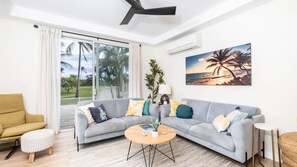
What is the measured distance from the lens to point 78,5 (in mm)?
2811

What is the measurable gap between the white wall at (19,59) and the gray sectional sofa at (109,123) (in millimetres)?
1259

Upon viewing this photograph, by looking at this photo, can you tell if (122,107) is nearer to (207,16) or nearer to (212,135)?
(212,135)

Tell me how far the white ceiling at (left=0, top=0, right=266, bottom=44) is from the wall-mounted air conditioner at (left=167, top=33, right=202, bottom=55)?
214 millimetres

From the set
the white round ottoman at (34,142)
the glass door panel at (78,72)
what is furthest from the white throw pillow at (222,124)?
the glass door panel at (78,72)

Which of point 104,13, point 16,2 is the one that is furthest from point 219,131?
point 16,2

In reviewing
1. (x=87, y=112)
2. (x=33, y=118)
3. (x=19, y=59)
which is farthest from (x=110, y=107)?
(x=19, y=59)

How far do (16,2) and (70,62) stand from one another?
5.47 ft

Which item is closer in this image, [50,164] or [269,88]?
[50,164]

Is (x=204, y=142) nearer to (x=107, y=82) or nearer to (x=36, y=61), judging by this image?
(x=107, y=82)

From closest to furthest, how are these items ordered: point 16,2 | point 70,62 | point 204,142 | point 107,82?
point 204,142 < point 16,2 < point 70,62 < point 107,82

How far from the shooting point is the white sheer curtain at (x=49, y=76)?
10.7 ft

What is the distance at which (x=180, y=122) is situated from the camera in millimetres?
3014

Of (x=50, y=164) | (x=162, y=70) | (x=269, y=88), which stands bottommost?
(x=50, y=164)

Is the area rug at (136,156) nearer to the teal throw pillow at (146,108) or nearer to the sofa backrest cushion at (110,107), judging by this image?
the sofa backrest cushion at (110,107)
